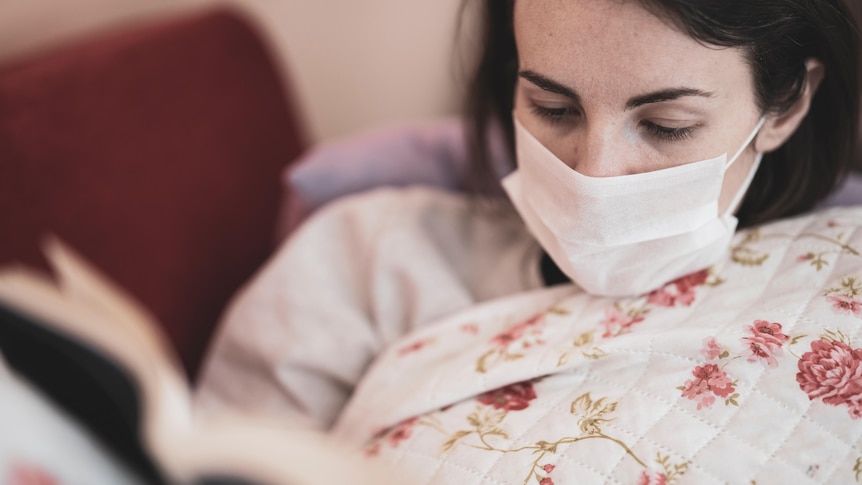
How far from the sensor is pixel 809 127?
2.46ft

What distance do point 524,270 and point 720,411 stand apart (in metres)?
0.33

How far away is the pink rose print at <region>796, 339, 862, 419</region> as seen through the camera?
584mm

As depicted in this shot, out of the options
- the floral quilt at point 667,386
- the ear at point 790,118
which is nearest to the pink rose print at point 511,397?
the floral quilt at point 667,386

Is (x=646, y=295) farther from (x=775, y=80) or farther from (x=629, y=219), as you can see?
(x=775, y=80)

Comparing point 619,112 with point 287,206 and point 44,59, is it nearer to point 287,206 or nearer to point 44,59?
point 287,206

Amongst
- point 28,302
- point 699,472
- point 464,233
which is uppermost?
point 28,302

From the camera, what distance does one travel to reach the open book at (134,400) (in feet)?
1.40

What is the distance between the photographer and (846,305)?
2.06 feet

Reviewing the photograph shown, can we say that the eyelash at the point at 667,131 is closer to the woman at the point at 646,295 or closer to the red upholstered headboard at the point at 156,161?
the woman at the point at 646,295

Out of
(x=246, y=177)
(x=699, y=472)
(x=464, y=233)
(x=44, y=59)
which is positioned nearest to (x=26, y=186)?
(x=44, y=59)

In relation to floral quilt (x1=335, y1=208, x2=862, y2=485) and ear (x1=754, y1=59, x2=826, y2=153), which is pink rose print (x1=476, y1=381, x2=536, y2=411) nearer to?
floral quilt (x1=335, y1=208, x2=862, y2=485)

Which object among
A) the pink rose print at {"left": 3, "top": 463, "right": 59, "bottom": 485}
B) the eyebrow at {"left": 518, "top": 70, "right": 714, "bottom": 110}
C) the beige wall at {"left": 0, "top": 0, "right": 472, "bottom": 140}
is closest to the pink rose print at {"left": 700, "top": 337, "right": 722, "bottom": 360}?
the eyebrow at {"left": 518, "top": 70, "right": 714, "bottom": 110}

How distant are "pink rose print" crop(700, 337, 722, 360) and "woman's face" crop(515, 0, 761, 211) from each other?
0.15 meters

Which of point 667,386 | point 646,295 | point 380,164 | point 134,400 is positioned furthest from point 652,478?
point 380,164
